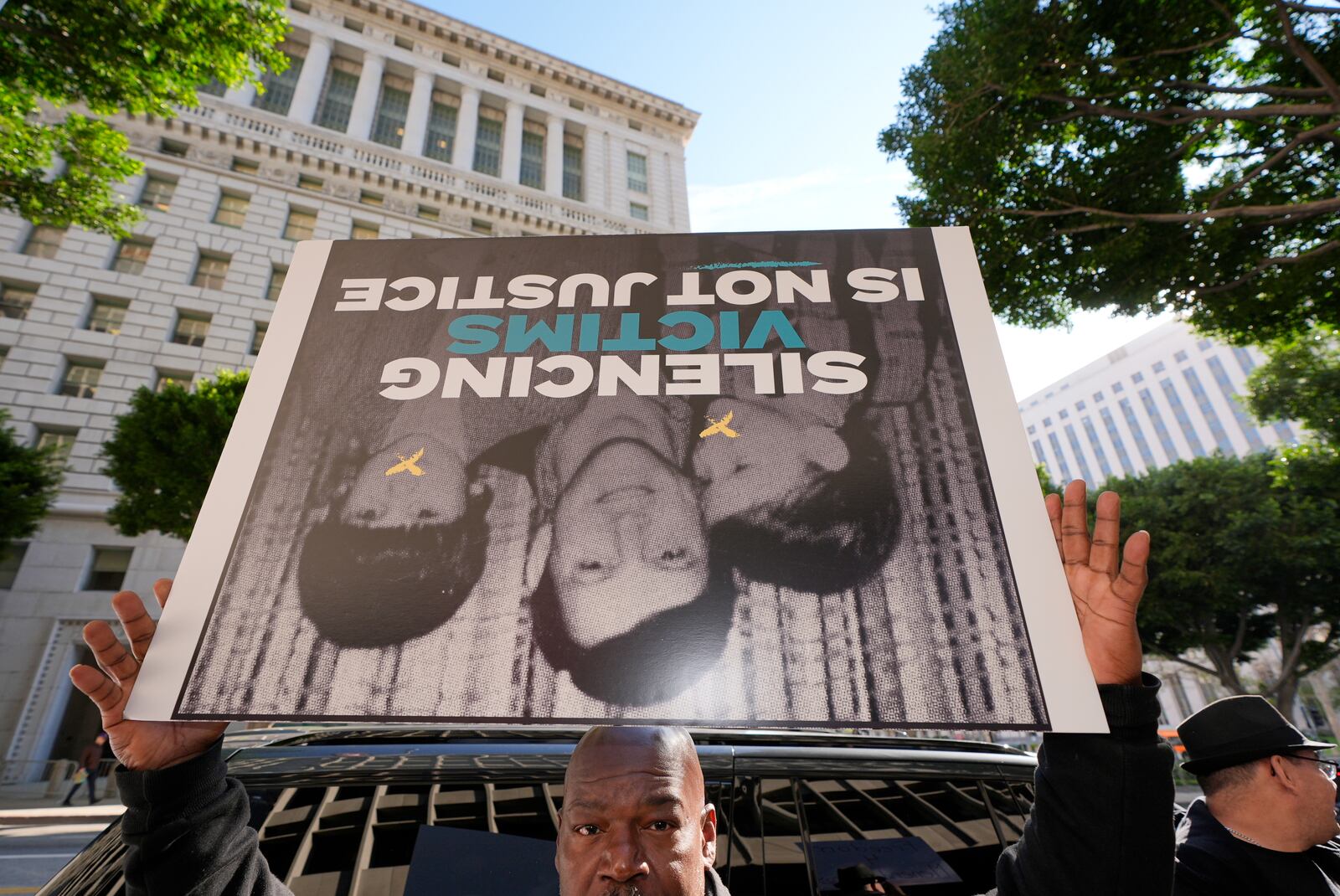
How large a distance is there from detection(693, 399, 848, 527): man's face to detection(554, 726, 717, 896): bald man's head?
2.94 feet

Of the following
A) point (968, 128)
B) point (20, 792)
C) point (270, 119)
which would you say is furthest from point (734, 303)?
point (270, 119)

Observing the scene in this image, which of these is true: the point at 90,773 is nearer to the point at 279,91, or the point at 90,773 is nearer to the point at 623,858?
the point at 623,858

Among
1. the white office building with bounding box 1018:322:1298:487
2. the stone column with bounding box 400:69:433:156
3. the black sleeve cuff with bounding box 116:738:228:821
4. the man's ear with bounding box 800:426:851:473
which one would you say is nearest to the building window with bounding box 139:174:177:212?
the stone column with bounding box 400:69:433:156

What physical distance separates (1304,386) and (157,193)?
120ft

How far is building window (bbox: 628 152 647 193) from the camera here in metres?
33.8

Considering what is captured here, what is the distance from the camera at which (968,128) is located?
826 cm

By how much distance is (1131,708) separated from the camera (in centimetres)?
138

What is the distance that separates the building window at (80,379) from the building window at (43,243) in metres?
3.98

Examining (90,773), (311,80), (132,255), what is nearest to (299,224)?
(132,255)

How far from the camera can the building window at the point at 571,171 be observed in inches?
1277

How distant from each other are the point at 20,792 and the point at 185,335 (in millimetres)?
13281

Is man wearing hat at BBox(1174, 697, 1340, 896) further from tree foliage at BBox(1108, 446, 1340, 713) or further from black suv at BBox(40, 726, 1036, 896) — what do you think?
tree foliage at BBox(1108, 446, 1340, 713)

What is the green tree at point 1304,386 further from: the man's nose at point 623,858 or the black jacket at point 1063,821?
the man's nose at point 623,858

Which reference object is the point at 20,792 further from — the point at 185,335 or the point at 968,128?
the point at 968,128
